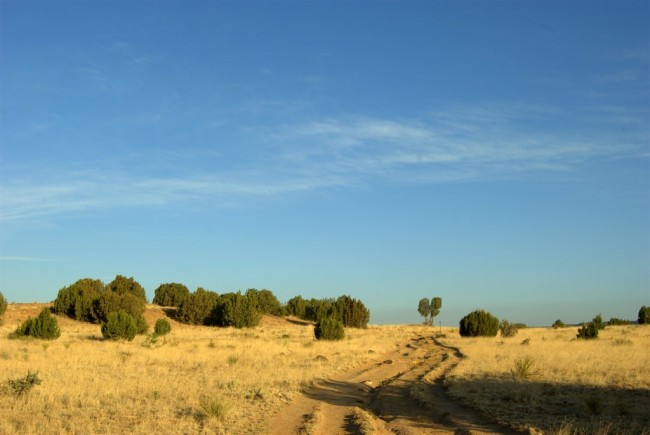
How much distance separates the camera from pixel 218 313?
59000 millimetres

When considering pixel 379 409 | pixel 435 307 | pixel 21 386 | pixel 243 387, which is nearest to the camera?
pixel 379 409

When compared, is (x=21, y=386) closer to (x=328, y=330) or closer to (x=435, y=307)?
(x=328, y=330)

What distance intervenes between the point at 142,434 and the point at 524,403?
859 centimetres

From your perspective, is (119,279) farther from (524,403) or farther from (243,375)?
(524,403)

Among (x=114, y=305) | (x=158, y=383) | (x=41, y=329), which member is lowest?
(x=158, y=383)

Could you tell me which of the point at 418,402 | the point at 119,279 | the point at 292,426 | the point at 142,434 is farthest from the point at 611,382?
the point at 119,279

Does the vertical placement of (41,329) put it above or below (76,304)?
below

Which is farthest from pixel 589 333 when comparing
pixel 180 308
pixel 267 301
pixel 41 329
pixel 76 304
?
pixel 267 301

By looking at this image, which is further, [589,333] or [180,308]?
[180,308]

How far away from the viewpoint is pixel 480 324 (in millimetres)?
43250

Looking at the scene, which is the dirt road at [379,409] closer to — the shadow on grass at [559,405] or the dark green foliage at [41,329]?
the shadow on grass at [559,405]

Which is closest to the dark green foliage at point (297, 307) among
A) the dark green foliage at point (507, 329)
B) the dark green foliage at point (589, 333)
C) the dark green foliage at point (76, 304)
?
the dark green foliage at point (76, 304)

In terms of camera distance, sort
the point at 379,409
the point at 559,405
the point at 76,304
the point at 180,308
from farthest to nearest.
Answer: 1. the point at 180,308
2. the point at 76,304
3. the point at 379,409
4. the point at 559,405

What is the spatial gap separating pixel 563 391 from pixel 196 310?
156ft
